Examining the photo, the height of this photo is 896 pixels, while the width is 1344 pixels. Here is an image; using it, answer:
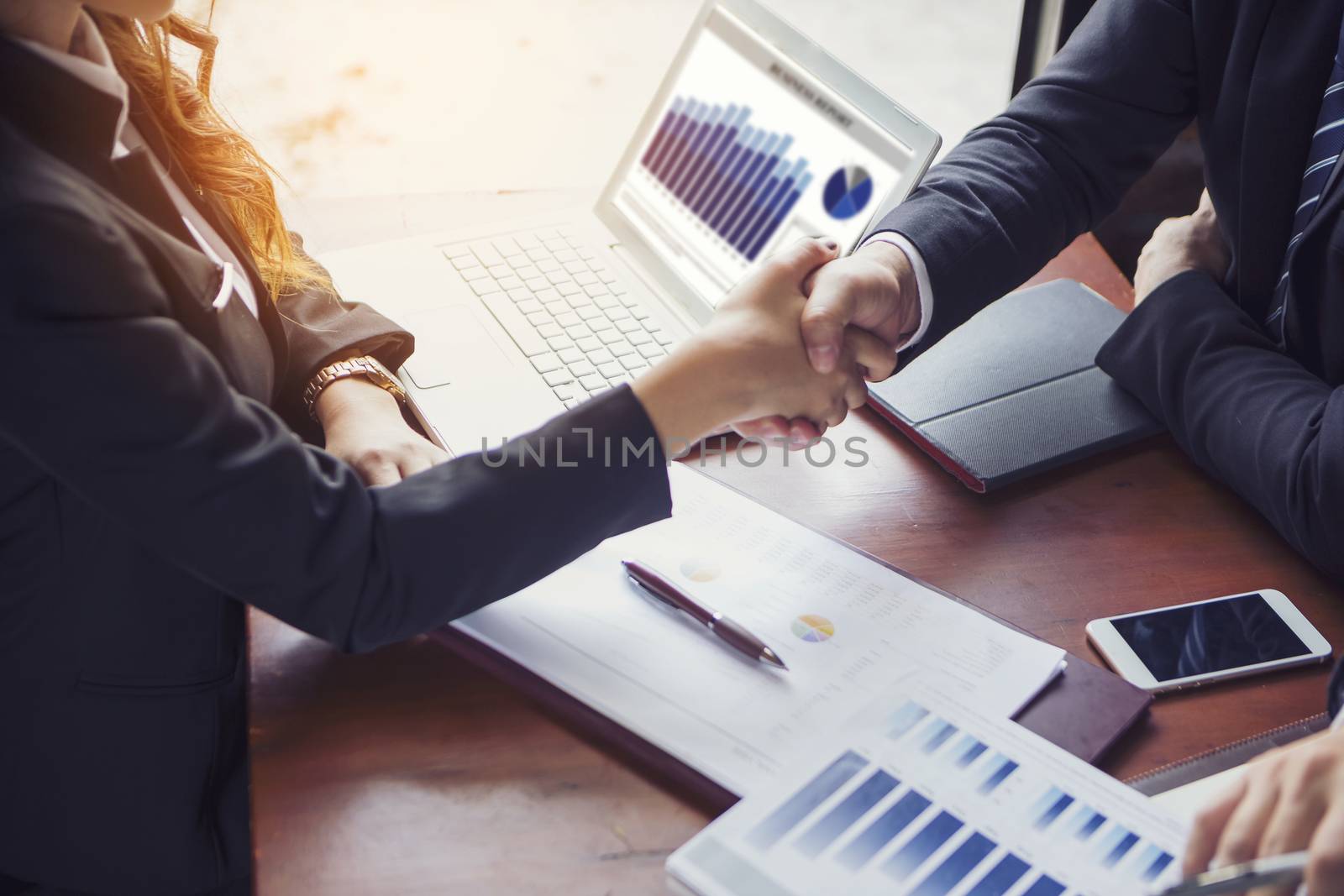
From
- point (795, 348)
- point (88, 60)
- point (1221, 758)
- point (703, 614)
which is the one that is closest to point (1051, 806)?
point (1221, 758)

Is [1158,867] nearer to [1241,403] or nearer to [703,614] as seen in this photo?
[703,614]

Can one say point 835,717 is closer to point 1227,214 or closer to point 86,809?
point 86,809

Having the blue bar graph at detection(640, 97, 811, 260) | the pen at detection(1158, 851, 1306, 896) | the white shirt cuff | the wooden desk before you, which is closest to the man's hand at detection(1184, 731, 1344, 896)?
the pen at detection(1158, 851, 1306, 896)

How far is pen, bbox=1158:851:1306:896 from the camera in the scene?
50 centimetres

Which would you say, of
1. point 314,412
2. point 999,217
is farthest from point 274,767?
point 999,217

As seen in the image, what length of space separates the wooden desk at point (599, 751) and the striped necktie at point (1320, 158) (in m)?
0.19

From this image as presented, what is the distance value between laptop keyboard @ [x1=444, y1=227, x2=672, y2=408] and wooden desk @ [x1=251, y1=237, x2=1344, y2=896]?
167mm

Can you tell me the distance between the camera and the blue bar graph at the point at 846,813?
59 centimetres

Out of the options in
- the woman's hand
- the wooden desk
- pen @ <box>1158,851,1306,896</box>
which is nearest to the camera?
pen @ <box>1158,851,1306,896</box>

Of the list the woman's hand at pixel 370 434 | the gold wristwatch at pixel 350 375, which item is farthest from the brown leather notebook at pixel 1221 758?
the gold wristwatch at pixel 350 375

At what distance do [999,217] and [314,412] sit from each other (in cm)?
65

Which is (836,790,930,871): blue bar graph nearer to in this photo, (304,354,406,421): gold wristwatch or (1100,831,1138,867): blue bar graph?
(1100,831,1138,867): blue bar graph

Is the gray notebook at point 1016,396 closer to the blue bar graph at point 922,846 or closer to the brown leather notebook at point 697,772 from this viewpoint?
the brown leather notebook at point 697,772

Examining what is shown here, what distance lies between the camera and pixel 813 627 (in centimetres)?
74
